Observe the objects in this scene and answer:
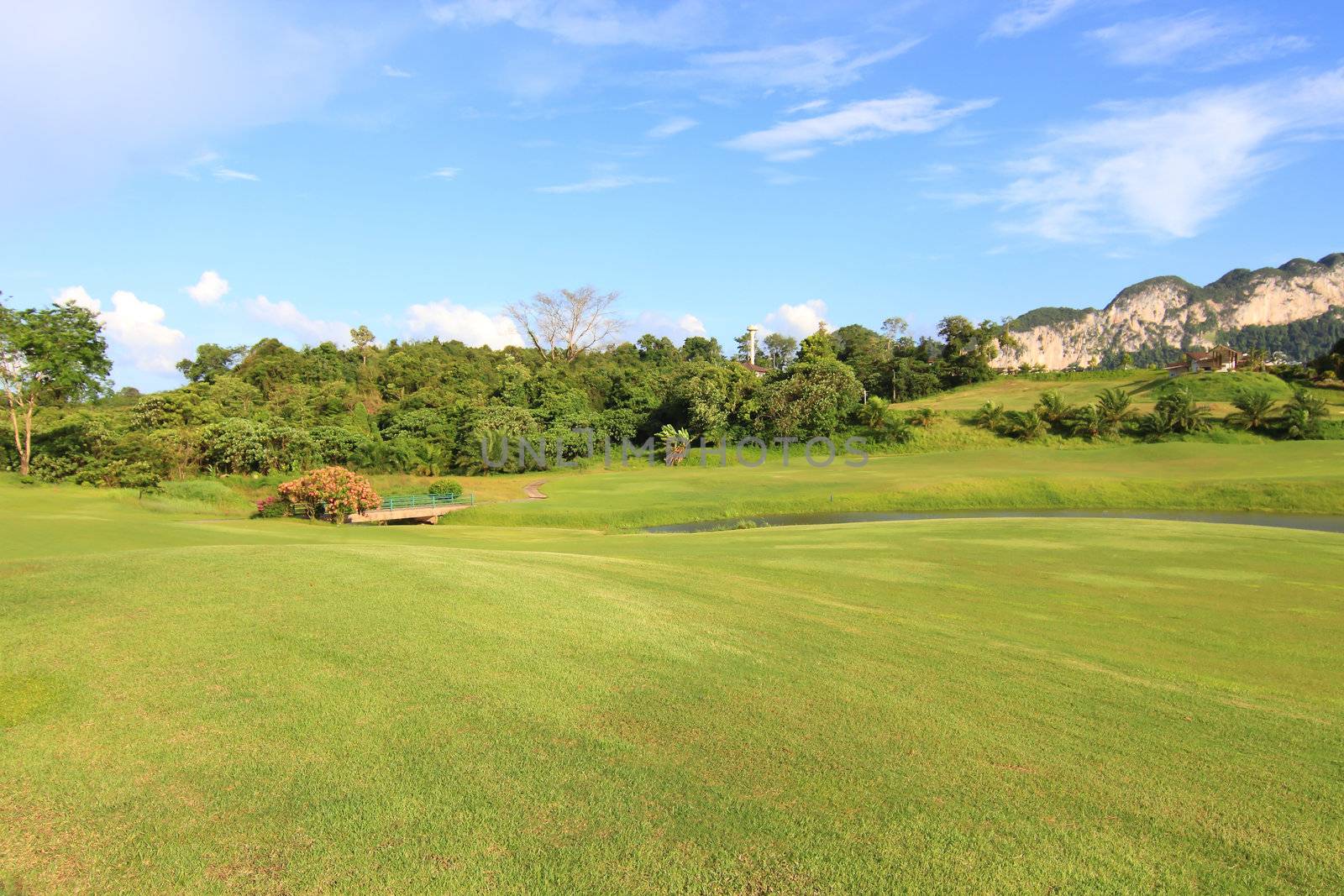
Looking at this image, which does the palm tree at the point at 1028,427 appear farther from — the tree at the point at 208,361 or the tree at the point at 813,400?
the tree at the point at 208,361

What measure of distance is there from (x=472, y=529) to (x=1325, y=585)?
98.5 ft

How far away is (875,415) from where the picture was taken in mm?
71562

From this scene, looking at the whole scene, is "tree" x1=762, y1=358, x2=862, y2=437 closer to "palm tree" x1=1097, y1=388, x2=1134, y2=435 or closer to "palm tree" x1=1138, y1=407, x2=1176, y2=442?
"palm tree" x1=1097, y1=388, x2=1134, y2=435

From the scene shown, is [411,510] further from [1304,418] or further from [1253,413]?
[1304,418]

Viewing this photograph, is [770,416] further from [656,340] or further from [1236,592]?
[1236,592]

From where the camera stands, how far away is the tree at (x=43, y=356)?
50.3 m

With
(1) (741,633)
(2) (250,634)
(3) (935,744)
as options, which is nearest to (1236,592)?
(1) (741,633)

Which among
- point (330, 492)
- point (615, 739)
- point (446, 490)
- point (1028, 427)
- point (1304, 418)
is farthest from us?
point (1028, 427)

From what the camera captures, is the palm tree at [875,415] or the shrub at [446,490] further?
the palm tree at [875,415]

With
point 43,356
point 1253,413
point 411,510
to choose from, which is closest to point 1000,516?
point 411,510

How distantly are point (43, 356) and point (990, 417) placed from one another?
69063mm

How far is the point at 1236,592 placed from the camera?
16.0m

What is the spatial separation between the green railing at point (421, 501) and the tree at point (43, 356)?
1005 inches

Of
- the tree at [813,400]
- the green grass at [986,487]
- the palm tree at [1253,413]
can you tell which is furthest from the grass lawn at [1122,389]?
the green grass at [986,487]
